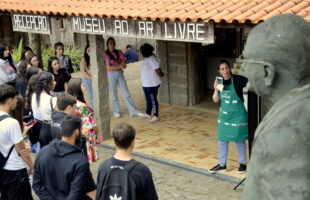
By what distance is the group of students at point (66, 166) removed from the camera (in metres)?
3.62

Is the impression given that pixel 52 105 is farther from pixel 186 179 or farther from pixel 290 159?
pixel 290 159

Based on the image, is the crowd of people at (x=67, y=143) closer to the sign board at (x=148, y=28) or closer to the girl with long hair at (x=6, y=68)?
the sign board at (x=148, y=28)

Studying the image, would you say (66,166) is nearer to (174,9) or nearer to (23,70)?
(174,9)

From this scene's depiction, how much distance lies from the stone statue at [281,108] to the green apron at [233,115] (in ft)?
16.4

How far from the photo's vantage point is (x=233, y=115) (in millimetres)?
6688

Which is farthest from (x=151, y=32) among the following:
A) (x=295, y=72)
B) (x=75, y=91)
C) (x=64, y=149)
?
(x=295, y=72)

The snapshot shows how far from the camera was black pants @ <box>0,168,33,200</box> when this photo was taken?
4898 millimetres

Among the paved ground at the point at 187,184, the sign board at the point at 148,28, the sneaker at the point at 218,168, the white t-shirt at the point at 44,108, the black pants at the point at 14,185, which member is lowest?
the paved ground at the point at 187,184

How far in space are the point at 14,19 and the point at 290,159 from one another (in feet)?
32.3

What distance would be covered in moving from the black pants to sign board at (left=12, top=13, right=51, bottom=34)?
521 centimetres

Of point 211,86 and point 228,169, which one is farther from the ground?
point 211,86

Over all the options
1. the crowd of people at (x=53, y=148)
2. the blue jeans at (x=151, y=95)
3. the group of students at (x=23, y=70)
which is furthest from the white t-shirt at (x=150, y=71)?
the crowd of people at (x=53, y=148)

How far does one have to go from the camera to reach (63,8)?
9.12 m

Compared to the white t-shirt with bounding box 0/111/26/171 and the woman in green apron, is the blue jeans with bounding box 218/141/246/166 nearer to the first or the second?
the woman in green apron
